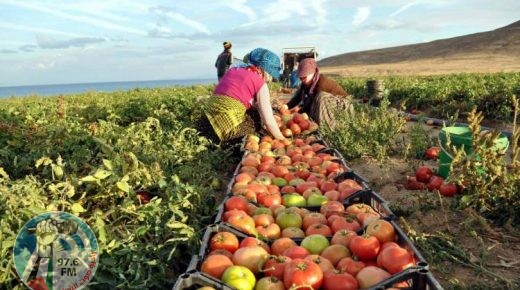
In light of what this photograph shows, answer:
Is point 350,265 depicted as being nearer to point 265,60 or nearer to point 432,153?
point 265,60

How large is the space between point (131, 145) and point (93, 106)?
4.12 metres

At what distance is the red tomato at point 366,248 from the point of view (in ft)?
8.03

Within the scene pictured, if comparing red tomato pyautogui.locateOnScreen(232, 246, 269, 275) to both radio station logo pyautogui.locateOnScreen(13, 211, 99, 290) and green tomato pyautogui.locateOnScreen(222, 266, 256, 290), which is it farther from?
radio station logo pyautogui.locateOnScreen(13, 211, 99, 290)

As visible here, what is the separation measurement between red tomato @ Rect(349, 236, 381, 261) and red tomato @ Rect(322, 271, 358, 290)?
24cm

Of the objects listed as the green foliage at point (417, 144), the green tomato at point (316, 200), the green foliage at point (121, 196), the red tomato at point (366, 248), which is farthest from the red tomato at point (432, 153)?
the red tomato at point (366, 248)

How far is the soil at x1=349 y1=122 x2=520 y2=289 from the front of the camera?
2.93 meters

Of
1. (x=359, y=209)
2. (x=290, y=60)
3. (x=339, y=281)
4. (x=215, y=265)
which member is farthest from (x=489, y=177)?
(x=290, y=60)

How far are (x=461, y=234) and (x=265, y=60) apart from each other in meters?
3.07

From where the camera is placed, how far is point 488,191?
366 centimetres

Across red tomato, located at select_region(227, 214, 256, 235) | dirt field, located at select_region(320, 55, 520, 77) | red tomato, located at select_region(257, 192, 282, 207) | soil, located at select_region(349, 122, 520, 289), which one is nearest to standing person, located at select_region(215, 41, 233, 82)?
soil, located at select_region(349, 122, 520, 289)

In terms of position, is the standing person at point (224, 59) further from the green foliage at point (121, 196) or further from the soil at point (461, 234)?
the soil at point (461, 234)

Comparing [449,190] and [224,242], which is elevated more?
[224,242]

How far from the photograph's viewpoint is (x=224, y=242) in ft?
8.54

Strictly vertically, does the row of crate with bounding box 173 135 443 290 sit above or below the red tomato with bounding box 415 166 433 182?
above
